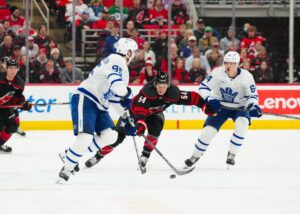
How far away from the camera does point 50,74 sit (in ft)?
46.5

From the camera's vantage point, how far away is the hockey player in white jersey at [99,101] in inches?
310

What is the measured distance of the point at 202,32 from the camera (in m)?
14.9

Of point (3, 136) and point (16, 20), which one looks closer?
point (3, 136)

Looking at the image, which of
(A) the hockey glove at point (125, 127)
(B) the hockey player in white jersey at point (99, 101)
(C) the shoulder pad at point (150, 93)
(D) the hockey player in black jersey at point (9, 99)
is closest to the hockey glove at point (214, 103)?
(C) the shoulder pad at point (150, 93)

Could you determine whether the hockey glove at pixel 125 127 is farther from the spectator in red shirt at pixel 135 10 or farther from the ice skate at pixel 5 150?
the spectator in red shirt at pixel 135 10

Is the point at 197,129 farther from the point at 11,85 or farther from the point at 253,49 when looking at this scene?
the point at 11,85

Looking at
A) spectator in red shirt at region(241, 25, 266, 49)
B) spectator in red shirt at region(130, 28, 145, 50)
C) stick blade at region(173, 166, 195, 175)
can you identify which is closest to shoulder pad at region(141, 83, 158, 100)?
stick blade at region(173, 166, 195, 175)

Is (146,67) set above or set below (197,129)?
above

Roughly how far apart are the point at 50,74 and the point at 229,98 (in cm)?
540

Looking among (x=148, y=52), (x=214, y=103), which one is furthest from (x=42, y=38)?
(x=214, y=103)

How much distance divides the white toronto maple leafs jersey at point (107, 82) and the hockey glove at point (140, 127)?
0.30 m

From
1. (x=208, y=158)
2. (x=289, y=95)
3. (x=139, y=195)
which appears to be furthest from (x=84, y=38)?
(x=139, y=195)

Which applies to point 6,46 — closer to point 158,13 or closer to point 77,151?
point 158,13

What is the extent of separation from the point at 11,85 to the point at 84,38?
3949 mm
